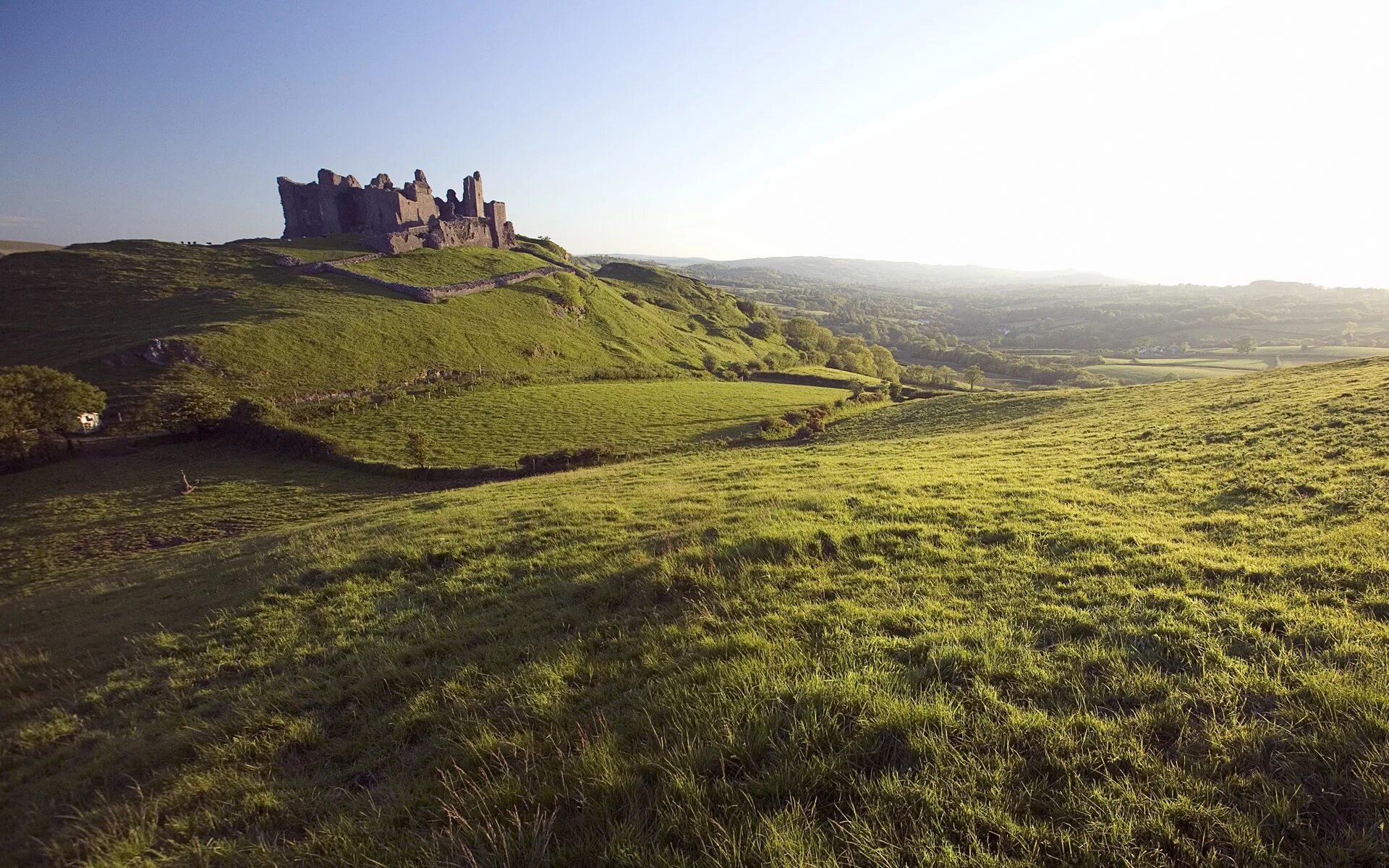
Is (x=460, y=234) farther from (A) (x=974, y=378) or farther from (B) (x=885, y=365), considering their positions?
(A) (x=974, y=378)

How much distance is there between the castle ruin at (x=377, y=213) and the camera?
3529 inches

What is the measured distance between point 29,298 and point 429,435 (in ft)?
180

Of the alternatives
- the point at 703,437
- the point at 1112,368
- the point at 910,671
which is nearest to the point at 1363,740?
the point at 910,671

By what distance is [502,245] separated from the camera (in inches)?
4232

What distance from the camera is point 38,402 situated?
32.8m

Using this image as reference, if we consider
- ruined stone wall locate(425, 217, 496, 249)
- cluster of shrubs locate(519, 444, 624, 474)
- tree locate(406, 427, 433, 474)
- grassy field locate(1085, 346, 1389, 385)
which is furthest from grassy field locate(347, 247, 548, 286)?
grassy field locate(1085, 346, 1389, 385)

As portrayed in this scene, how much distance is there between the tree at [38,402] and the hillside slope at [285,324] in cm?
580

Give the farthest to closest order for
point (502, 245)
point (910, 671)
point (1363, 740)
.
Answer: point (502, 245) < point (910, 671) < point (1363, 740)

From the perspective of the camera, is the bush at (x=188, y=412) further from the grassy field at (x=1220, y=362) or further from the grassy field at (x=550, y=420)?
the grassy field at (x=1220, y=362)

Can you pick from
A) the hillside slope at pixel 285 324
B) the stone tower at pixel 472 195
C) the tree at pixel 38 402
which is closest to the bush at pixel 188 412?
the tree at pixel 38 402

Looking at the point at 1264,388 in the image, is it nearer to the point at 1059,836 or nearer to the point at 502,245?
the point at 1059,836

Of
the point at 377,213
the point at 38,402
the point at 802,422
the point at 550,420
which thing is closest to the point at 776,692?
the point at 802,422

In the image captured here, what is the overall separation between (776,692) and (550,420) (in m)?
43.5

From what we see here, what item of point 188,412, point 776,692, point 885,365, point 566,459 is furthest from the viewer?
point 885,365
